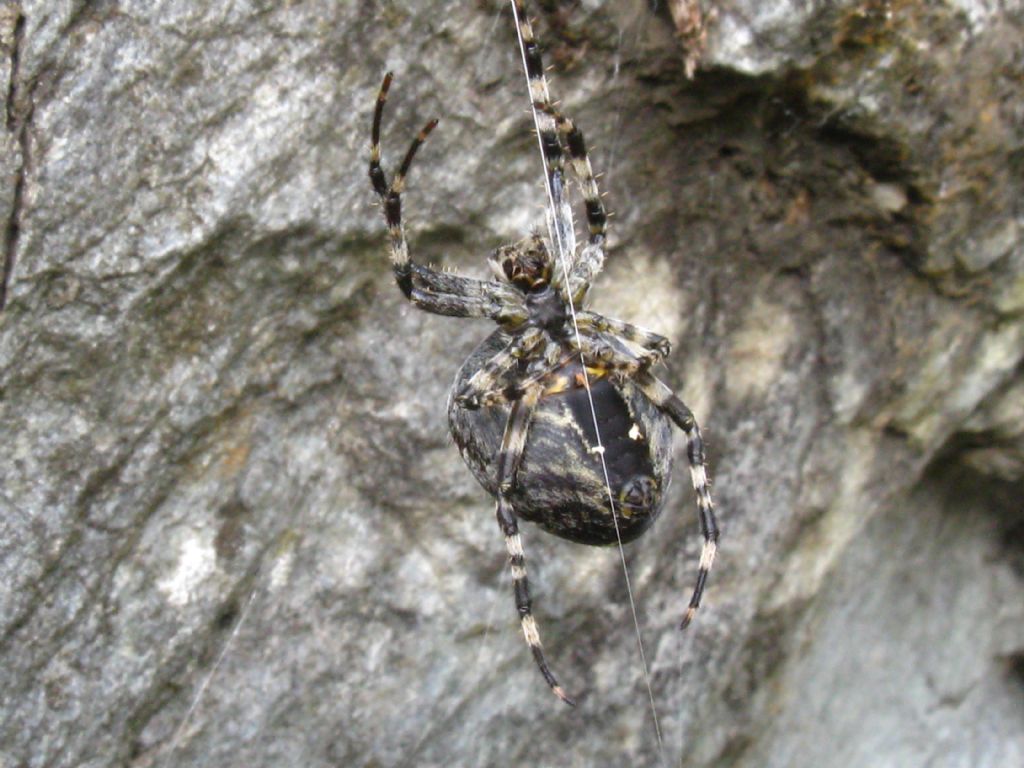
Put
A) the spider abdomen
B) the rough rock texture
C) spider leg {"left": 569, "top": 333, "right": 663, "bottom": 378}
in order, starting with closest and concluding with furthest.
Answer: the spider abdomen < spider leg {"left": 569, "top": 333, "right": 663, "bottom": 378} < the rough rock texture

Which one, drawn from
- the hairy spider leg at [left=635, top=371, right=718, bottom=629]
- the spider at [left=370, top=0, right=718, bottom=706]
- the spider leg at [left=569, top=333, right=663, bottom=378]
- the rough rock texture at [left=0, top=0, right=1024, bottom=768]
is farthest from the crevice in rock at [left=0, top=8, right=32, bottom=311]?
the hairy spider leg at [left=635, top=371, right=718, bottom=629]

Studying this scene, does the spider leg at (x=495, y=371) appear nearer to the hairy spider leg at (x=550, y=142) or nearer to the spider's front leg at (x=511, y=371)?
the spider's front leg at (x=511, y=371)

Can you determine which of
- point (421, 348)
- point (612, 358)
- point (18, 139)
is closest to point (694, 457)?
point (612, 358)

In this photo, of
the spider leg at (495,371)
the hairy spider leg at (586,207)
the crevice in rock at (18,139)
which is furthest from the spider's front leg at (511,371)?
the crevice in rock at (18,139)

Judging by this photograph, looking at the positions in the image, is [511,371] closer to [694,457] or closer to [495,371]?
[495,371]

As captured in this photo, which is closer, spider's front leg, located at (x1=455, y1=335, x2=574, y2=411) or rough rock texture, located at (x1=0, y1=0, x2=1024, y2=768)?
spider's front leg, located at (x1=455, y1=335, x2=574, y2=411)

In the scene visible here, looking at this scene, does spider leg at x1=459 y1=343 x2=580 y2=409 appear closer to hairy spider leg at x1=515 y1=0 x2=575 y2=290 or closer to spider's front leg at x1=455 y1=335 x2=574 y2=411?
spider's front leg at x1=455 y1=335 x2=574 y2=411

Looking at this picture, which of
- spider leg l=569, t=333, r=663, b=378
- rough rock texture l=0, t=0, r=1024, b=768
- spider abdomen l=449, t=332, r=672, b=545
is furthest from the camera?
rough rock texture l=0, t=0, r=1024, b=768

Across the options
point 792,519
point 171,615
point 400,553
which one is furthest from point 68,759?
point 792,519
